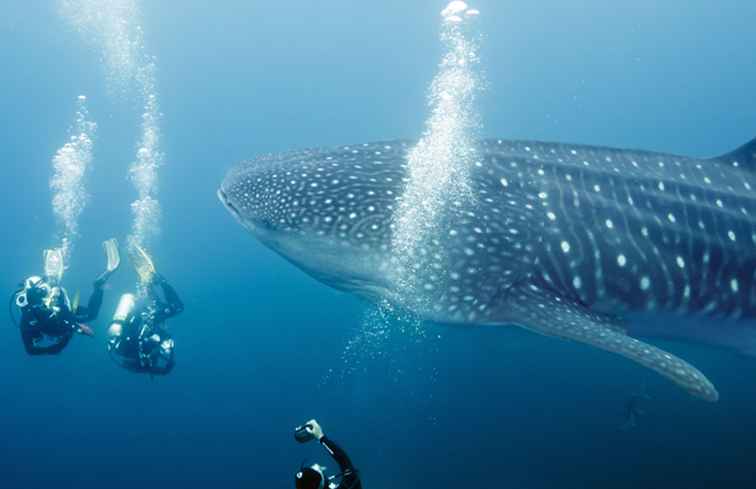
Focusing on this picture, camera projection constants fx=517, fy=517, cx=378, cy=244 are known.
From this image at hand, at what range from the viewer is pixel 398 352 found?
22406 mm

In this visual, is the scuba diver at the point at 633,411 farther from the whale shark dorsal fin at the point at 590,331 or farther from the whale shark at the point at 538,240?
the whale shark dorsal fin at the point at 590,331

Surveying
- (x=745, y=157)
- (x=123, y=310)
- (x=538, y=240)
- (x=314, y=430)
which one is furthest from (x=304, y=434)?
(x=123, y=310)

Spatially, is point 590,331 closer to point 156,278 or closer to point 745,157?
point 745,157

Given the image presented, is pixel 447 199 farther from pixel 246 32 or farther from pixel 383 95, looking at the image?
pixel 383 95

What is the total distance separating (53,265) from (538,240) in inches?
416

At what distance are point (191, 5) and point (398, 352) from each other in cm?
5661

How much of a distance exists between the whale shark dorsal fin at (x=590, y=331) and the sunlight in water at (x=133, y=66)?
4710cm

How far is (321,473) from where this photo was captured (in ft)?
8.93

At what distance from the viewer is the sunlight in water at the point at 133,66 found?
172 ft

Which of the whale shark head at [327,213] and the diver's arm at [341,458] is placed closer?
the diver's arm at [341,458]

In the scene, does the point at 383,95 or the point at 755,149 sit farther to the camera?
the point at 383,95

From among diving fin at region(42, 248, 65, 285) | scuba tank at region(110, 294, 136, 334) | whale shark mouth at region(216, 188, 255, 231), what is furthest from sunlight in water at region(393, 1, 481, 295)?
diving fin at region(42, 248, 65, 285)

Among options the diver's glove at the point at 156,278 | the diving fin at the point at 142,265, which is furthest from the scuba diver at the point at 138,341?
the diving fin at the point at 142,265

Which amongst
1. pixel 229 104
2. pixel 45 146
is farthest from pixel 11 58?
pixel 229 104
